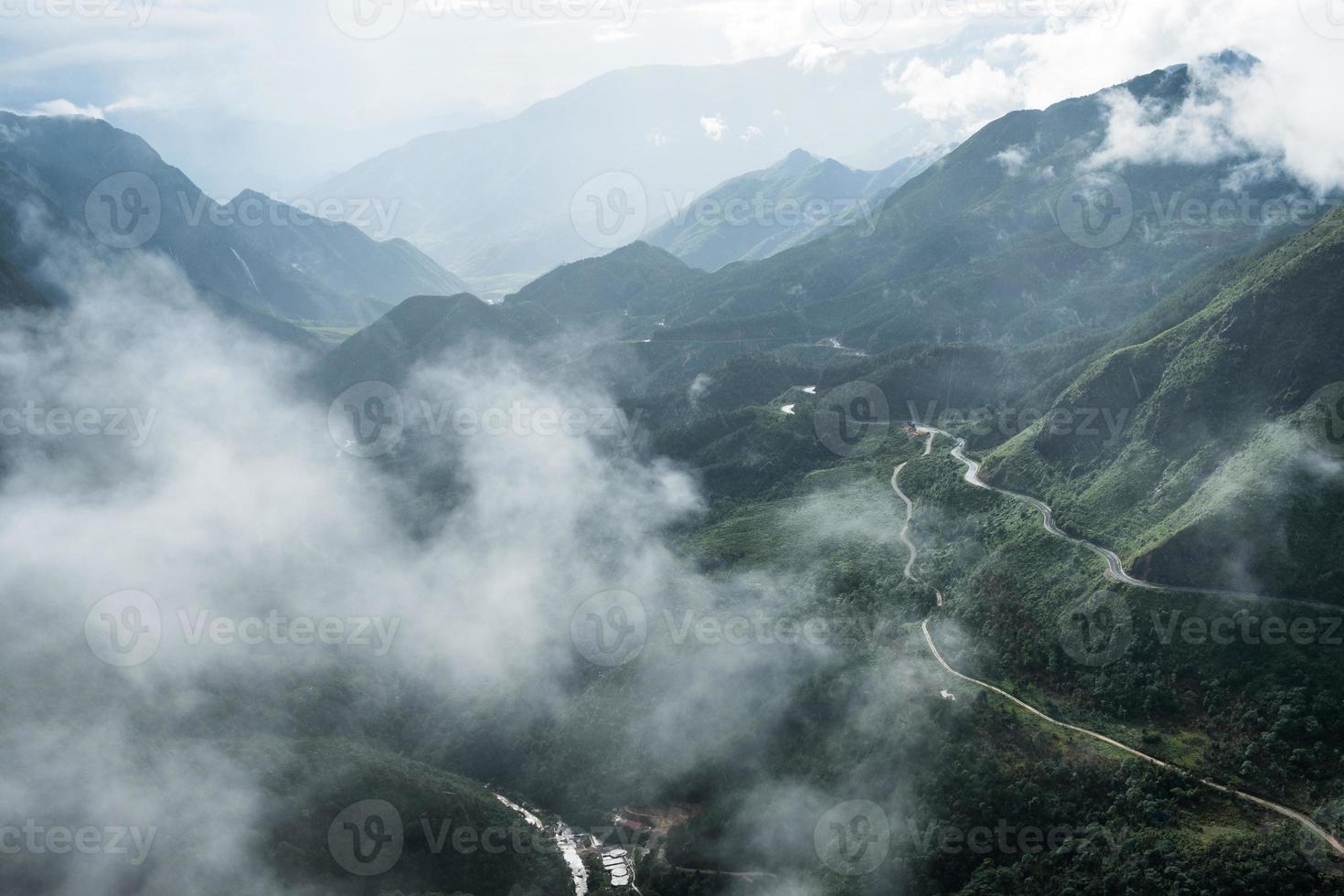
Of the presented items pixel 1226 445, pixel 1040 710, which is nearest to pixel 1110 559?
pixel 1226 445

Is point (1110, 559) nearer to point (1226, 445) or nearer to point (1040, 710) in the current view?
point (1226, 445)

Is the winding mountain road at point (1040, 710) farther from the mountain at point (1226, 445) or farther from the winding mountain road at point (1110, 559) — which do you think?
the mountain at point (1226, 445)

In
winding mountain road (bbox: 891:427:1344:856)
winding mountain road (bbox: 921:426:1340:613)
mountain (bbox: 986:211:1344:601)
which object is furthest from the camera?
mountain (bbox: 986:211:1344:601)

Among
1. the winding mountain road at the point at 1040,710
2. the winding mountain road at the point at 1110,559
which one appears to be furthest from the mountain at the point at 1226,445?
the winding mountain road at the point at 1040,710

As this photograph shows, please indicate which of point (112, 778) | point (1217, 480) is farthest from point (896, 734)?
point (112, 778)

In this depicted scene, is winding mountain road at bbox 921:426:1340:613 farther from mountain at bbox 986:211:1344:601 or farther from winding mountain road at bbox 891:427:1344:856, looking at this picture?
mountain at bbox 986:211:1344:601

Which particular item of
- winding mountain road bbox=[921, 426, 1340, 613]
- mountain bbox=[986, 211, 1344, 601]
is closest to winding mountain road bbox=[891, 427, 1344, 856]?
winding mountain road bbox=[921, 426, 1340, 613]

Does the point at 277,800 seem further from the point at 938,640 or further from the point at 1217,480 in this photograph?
the point at 1217,480
